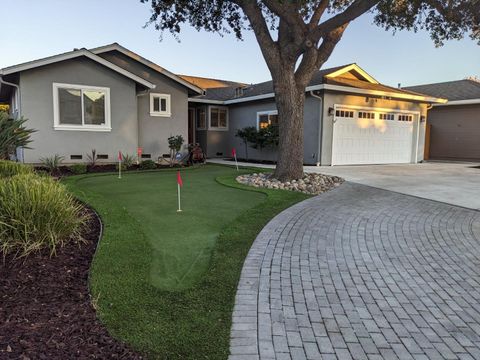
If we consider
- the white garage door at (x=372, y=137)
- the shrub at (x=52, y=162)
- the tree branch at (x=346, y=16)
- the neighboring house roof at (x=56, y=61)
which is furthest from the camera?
the white garage door at (x=372, y=137)

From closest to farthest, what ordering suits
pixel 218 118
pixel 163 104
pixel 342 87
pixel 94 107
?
pixel 94 107 < pixel 342 87 < pixel 163 104 < pixel 218 118

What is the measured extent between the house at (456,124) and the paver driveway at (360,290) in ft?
52.0

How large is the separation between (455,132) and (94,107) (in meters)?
19.0

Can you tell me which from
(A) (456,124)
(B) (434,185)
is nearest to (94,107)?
(B) (434,185)

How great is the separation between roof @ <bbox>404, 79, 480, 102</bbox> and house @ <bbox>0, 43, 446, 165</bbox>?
2604mm

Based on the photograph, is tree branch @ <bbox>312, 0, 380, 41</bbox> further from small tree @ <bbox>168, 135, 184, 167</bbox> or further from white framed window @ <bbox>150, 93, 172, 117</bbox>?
white framed window @ <bbox>150, 93, 172, 117</bbox>

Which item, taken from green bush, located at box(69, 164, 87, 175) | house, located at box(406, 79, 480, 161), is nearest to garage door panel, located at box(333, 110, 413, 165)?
house, located at box(406, 79, 480, 161)

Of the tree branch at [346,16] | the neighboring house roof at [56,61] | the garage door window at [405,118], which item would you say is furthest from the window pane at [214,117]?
the tree branch at [346,16]

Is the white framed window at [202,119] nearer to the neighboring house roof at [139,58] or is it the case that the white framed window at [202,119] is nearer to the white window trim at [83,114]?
the neighboring house roof at [139,58]

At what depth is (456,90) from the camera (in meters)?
21.4

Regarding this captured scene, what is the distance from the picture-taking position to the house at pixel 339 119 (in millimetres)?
15336

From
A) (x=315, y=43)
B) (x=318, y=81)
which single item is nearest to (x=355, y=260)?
(x=315, y=43)

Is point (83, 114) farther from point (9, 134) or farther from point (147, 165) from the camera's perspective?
point (9, 134)

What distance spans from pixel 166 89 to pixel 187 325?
1400 cm
